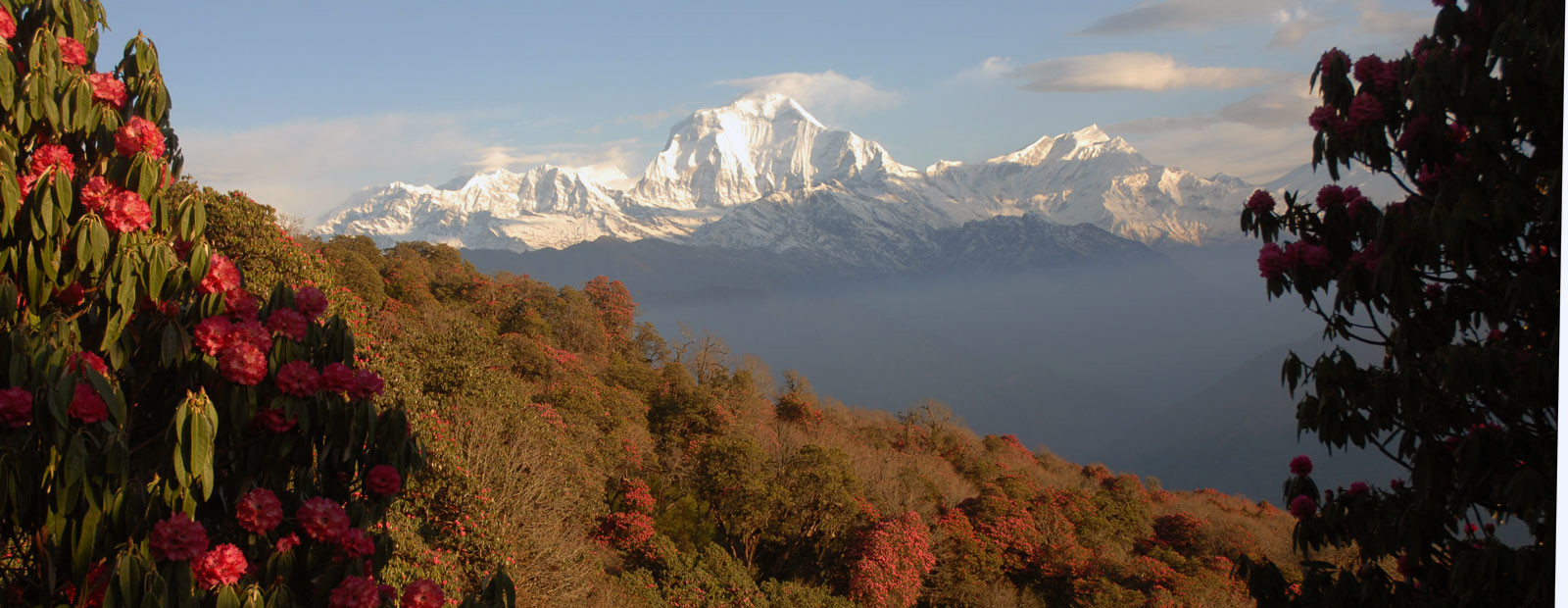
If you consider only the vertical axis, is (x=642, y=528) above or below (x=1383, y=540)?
below

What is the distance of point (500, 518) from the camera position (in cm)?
1381

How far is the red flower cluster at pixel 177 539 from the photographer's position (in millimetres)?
3191

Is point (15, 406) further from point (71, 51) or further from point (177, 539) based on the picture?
point (71, 51)

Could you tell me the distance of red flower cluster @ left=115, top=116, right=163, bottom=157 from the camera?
3832 millimetres

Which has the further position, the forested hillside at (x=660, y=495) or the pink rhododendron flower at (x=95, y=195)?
the forested hillside at (x=660, y=495)

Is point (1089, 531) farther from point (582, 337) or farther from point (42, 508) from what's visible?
point (42, 508)

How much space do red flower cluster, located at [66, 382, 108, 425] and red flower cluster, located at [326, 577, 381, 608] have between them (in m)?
1.03

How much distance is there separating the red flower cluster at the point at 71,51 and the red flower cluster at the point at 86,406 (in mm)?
1739

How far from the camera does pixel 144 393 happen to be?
12.5ft

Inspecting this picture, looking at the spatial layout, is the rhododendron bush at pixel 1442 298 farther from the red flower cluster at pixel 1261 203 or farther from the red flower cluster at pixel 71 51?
the red flower cluster at pixel 71 51

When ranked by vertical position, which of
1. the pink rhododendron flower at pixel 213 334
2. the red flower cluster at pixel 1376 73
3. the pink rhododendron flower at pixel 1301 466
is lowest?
the pink rhododendron flower at pixel 1301 466

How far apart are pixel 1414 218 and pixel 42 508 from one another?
5.88 metres

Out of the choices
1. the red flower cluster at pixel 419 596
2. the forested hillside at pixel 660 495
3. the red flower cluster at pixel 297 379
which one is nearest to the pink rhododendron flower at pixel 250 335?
the red flower cluster at pixel 297 379

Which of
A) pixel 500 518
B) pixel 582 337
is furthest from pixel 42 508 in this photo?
pixel 582 337
